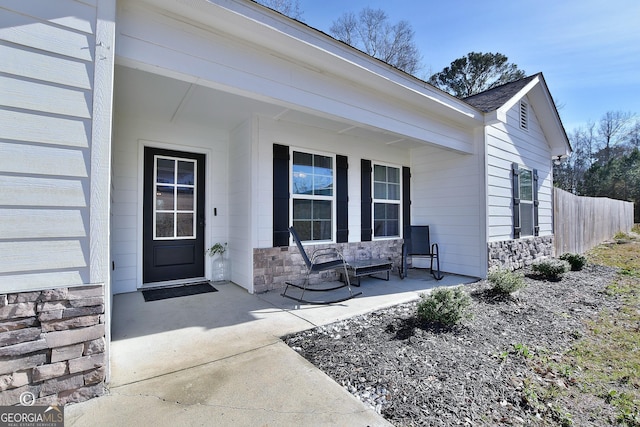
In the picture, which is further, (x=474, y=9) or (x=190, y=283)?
(x=474, y=9)

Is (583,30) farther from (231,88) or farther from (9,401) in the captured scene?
(9,401)

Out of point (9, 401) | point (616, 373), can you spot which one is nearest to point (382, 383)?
point (616, 373)

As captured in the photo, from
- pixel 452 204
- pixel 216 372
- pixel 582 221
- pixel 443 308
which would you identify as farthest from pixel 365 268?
pixel 582 221

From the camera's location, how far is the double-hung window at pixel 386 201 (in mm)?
5742

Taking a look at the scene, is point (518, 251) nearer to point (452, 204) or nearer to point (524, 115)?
point (452, 204)

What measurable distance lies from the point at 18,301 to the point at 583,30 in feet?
31.8

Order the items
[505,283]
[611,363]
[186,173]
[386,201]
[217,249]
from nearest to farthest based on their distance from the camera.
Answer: [611,363]
[505,283]
[186,173]
[217,249]
[386,201]

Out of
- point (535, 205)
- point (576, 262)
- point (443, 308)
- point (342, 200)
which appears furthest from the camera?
→ point (535, 205)

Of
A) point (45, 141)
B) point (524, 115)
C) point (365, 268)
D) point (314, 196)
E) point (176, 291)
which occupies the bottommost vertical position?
point (176, 291)

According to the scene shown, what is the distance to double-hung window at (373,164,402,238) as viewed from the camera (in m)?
5.74

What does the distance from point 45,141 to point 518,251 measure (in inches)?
301

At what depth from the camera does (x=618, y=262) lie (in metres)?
7.42

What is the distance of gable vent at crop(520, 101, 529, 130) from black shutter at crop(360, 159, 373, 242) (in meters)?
4.10

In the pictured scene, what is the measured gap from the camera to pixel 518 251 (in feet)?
20.7
